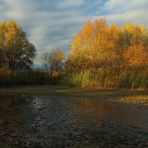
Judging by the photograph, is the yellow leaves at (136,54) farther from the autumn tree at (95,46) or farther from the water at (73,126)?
the water at (73,126)

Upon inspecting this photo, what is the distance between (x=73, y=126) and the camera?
48.2 feet

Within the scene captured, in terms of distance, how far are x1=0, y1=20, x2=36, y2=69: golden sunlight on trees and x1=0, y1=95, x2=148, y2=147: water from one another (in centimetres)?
4806

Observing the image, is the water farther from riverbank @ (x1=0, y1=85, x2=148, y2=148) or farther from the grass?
the grass

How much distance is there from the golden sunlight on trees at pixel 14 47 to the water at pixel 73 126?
158 ft

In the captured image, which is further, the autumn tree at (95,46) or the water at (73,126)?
the autumn tree at (95,46)

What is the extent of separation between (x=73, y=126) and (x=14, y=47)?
54.4 meters

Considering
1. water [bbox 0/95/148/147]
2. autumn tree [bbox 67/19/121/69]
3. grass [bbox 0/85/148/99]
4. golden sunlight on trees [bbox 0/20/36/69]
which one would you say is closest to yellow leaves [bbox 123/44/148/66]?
autumn tree [bbox 67/19/121/69]

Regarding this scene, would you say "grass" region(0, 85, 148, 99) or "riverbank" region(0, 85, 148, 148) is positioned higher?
"grass" region(0, 85, 148, 99)

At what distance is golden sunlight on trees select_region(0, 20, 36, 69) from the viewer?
66938 millimetres

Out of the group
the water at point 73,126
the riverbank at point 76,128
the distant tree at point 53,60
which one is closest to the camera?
the riverbank at point 76,128

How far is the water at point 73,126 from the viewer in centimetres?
1180

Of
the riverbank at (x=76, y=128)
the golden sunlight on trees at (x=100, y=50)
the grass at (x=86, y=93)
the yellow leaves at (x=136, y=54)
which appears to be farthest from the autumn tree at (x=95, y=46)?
the riverbank at (x=76, y=128)

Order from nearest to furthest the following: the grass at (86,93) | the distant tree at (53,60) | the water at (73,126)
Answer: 1. the water at (73,126)
2. the grass at (86,93)
3. the distant tree at (53,60)

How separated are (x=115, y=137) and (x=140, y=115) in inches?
220
